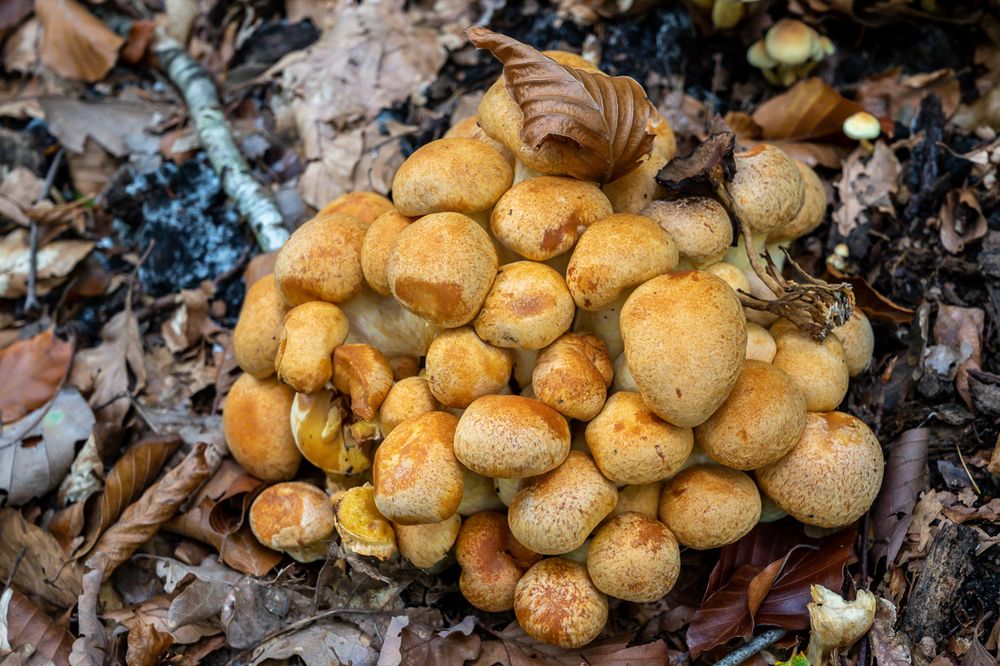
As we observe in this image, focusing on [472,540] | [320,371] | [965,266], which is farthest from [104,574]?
[965,266]

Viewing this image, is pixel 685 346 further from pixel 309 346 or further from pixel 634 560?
pixel 309 346

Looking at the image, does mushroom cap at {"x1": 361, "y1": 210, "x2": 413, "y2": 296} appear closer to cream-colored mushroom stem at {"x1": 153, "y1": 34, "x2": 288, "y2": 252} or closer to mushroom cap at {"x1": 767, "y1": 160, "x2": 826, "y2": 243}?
cream-colored mushroom stem at {"x1": 153, "y1": 34, "x2": 288, "y2": 252}

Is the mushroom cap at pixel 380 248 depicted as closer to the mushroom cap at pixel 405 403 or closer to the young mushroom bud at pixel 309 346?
the young mushroom bud at pixel 309 346

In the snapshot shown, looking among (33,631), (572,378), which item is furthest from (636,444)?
(33,631)

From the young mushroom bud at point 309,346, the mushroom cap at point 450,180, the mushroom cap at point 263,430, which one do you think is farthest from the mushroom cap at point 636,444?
the mushroom cap at point 263,430

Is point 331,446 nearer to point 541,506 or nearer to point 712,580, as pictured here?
Result: point 541,506

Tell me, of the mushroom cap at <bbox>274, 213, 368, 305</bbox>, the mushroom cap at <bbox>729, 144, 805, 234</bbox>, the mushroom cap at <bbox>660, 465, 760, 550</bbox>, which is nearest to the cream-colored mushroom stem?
the mushroom cap at <bbox>274, 213, 368, 305</bbox>
